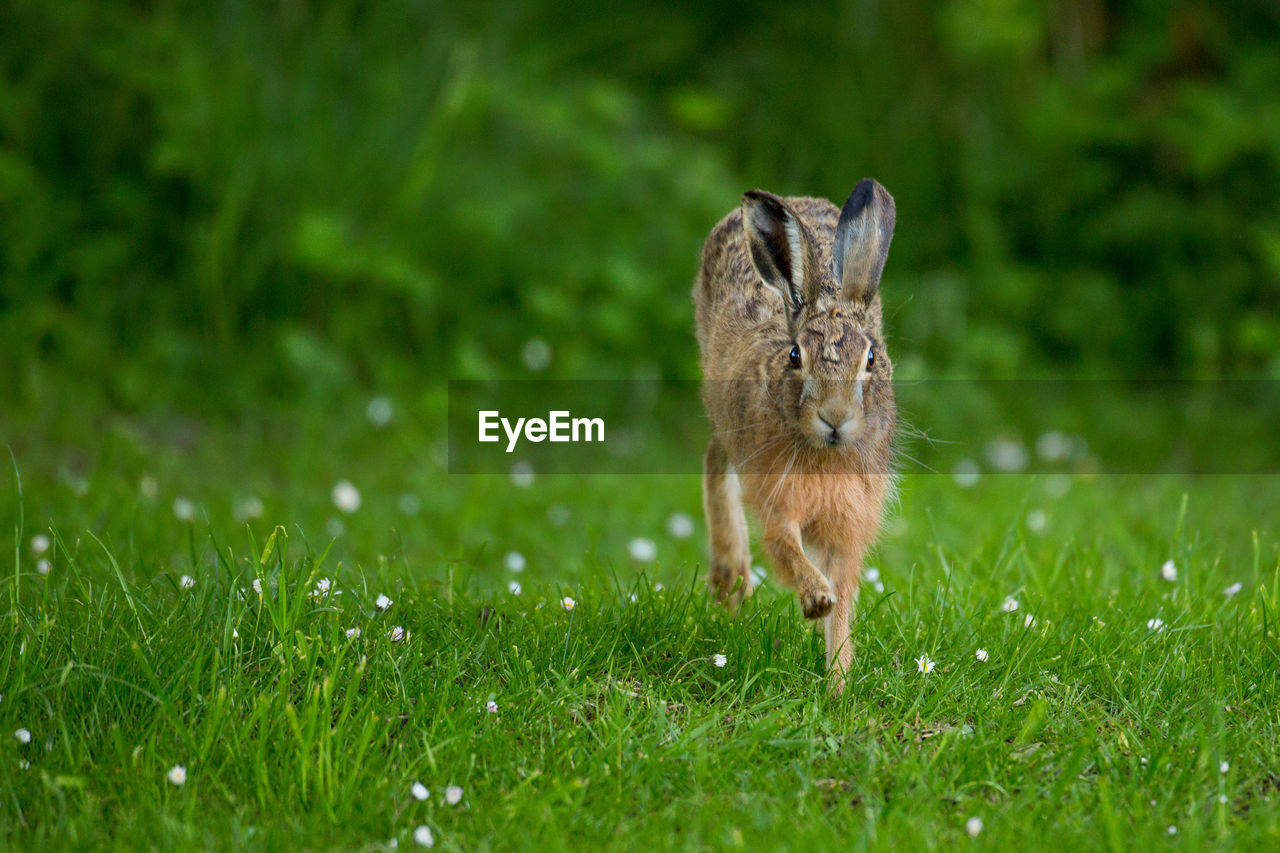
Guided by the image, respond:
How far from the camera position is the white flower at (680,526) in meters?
6.07

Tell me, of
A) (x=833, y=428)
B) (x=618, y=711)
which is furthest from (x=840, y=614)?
(x=618, y=711)

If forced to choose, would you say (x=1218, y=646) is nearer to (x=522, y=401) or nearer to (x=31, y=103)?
(x=522, y=401)

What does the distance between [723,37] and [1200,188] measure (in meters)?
3.58

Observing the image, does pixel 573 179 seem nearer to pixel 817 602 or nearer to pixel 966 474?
pixel 966 474

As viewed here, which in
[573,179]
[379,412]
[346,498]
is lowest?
[346,498]

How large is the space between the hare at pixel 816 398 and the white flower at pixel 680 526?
6.27 feet

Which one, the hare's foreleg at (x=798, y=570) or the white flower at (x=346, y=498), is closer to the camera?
the hare's foreleg at (x=798, y=570)

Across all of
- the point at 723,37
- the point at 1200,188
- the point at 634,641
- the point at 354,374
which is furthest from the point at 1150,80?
the point at 634,641

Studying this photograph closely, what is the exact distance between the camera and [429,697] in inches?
137

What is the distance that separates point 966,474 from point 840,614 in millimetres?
3258

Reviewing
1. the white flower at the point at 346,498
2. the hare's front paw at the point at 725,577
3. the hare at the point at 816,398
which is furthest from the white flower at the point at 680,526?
the hare at the point at 816,398

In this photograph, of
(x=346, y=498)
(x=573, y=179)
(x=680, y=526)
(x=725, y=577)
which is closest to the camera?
(x=725, y=577)

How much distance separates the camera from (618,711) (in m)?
3.42

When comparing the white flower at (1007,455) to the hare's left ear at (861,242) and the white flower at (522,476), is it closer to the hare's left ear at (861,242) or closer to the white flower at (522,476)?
the white flower at (522,476)
